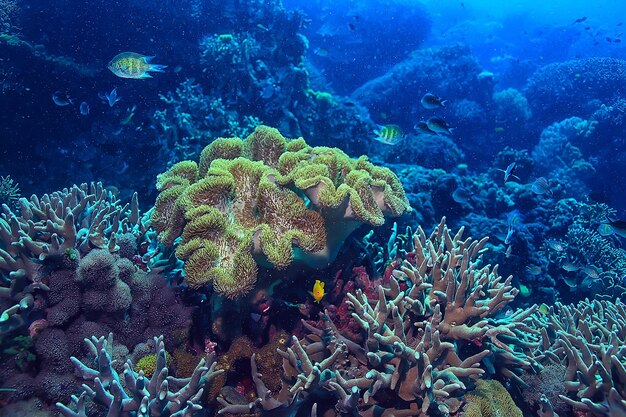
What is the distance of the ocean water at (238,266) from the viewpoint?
271 cm

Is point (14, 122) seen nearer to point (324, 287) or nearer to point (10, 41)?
point (10, 41)

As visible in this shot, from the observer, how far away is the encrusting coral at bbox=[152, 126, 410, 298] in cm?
267

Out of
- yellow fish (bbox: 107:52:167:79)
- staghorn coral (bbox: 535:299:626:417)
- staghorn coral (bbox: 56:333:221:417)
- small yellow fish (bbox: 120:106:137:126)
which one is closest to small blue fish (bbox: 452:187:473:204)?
staghorn coral (bbox: 535:299:626:417)

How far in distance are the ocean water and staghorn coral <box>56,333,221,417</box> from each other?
0.05 ft

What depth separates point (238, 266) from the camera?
2643 mm

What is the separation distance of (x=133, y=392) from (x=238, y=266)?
110 centimetres

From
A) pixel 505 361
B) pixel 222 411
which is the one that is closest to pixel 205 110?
pixel 222 411

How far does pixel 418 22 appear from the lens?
22234mm

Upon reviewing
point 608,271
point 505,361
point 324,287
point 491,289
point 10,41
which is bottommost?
point 608,271

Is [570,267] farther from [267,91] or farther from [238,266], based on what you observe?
[267,91]

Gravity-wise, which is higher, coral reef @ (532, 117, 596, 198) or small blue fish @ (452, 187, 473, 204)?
small blue fish @ (452, 187, 473, 204)

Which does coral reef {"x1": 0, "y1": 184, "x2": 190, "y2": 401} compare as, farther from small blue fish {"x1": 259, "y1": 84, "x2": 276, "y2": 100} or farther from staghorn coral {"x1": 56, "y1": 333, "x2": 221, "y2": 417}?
small blue fish {"x1": 259, "y1": 84, "x2": 276, "y2": 100}

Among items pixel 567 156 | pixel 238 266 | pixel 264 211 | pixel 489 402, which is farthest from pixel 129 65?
pixel 567 156

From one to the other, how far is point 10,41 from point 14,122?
1716 mm
